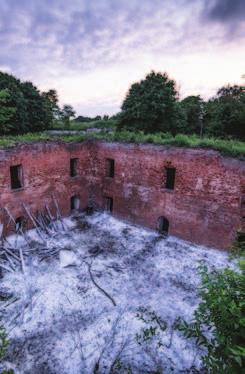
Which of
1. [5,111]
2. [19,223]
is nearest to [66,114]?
[5,111]

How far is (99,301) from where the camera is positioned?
A: 28.9 ft

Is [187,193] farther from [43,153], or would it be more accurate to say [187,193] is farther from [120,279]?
[43,153]

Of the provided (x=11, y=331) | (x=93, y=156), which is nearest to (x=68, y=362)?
(x=11, y=331)

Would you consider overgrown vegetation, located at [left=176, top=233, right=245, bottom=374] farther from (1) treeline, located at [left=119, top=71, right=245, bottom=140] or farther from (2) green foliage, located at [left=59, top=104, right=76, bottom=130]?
(2) green foliage, located at [left=59, top=104, right=76, bottom=130]

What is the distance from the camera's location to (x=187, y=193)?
12547 mm

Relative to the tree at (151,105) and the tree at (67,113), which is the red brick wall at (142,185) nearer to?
the tree at (151,105)

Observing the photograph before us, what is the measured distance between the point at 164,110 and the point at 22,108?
13.8 meters

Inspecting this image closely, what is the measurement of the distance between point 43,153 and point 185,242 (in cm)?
995

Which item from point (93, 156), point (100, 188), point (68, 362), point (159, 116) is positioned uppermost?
point (159, 116)

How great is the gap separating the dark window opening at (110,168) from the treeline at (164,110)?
28.9ft

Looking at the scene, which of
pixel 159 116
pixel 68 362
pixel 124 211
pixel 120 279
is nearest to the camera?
pixel 68 362

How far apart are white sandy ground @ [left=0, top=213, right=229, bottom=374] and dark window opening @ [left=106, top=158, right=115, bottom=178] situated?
4.17m

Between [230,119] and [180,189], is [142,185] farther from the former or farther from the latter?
[230,119]

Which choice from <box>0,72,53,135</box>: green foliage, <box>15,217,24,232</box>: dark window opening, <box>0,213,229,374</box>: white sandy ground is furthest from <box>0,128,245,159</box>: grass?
<box>0,72,53,135</box>: green foliage
